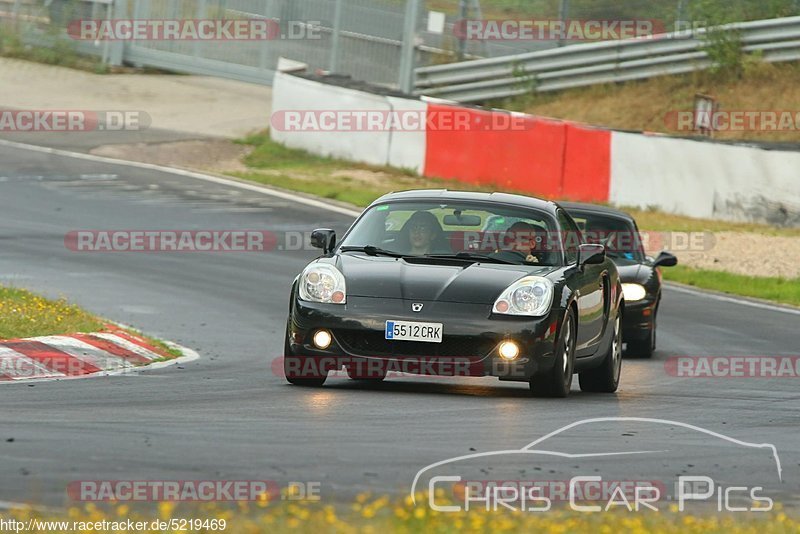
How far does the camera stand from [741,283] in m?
21.4

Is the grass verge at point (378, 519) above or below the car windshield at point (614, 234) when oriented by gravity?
below

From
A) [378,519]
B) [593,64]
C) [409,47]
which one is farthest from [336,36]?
[378,519]

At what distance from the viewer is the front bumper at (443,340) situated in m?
10.4

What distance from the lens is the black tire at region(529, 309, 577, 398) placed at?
10.7m

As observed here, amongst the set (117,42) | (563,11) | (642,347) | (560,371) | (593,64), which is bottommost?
(642,347)

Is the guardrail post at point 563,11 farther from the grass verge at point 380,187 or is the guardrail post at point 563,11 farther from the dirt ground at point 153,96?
the dirt ground at point 153,96

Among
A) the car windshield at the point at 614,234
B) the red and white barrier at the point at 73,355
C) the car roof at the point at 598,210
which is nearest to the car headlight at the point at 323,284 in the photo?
the red and white barrier at the point at 73,355

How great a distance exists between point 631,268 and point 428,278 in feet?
18.6

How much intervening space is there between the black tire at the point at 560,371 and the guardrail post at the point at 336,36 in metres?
23.4

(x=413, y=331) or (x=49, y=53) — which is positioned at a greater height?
(x=49, y=53)

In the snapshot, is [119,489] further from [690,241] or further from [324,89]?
[324,89]

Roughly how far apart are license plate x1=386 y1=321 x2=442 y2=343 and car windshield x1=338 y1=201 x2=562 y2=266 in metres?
0.94

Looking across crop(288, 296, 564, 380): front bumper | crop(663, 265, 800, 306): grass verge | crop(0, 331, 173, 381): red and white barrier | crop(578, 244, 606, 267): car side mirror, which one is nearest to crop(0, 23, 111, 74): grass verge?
crop(663, 265, 800, 306): grass verge

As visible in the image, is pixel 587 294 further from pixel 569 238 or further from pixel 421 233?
pixel 421 233
